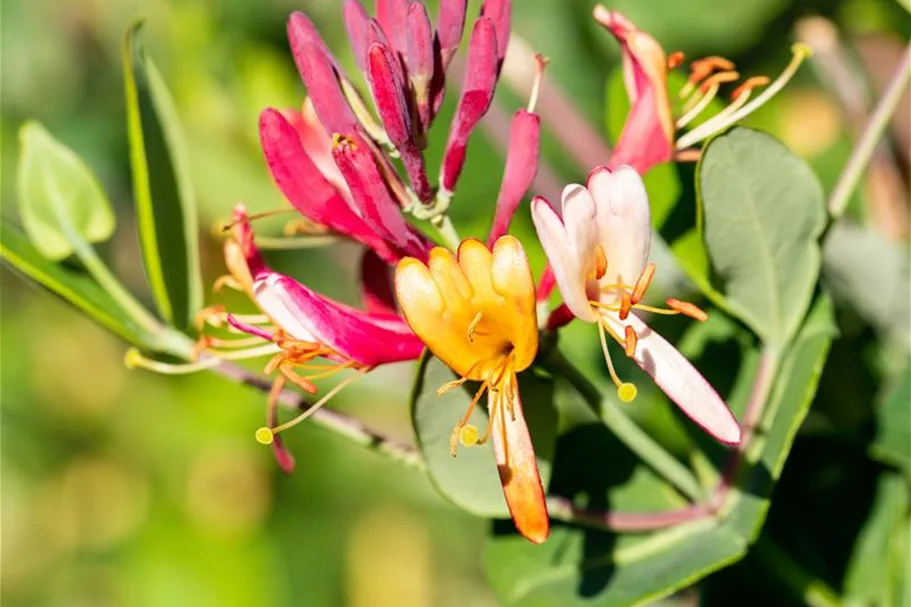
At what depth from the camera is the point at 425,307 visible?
59 cm

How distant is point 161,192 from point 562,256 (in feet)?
1.32

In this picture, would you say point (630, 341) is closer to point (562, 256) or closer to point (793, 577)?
point (562, 256)

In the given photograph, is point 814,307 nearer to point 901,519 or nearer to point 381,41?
point 901,519

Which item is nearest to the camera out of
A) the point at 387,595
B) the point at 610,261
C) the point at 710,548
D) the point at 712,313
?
the point at 610,261

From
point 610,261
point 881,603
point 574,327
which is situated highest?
point 610,261

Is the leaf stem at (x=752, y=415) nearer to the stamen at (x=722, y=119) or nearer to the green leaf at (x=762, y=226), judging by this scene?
the green leaf at (x=762, y=226)

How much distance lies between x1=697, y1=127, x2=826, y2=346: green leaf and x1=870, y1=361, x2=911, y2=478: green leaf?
15 centimetres

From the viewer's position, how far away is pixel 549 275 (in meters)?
0.70

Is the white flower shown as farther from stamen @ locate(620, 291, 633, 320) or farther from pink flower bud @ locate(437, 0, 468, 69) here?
pink flower bud @ locate(437, 0, 468, 69)

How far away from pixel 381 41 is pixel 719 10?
83cm

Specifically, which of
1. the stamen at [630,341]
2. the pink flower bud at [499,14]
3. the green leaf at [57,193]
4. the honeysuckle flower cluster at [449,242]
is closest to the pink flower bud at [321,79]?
the honeysuckle flower cluster at [449,242]

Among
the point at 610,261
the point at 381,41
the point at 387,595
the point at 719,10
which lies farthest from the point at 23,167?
the point at 387,595

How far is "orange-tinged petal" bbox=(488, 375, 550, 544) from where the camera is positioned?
2.02 feet

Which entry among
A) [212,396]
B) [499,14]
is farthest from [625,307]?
[212,396]
